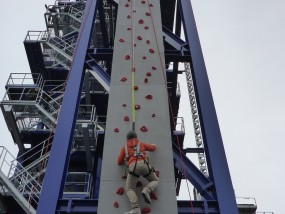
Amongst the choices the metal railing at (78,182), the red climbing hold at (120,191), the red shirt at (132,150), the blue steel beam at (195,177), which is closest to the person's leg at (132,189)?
the red shirt at (132,150)

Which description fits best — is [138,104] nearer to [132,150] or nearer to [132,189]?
[132,150]

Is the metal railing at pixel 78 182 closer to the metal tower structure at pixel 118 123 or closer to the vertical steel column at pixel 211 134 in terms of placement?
the metal tower structure at pixel 118 123

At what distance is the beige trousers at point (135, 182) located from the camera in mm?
7992

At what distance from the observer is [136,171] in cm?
801

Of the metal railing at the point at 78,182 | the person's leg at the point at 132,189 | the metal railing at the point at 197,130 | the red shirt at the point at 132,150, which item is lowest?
the person's leg at the point at 132,189

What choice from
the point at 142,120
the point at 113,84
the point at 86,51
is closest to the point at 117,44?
the point at 86,51

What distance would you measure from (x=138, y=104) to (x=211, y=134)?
198cm

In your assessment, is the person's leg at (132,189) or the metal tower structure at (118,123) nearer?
the person's leg at (132,189)

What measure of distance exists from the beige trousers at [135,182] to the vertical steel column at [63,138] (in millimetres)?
1779

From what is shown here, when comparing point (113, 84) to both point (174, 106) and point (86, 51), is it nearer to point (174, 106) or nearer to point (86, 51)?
point (86, 51)

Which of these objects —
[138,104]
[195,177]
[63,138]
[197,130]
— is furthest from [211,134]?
[197,130]

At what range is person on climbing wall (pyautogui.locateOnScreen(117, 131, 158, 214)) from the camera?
26.1ft

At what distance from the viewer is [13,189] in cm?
A: 1462

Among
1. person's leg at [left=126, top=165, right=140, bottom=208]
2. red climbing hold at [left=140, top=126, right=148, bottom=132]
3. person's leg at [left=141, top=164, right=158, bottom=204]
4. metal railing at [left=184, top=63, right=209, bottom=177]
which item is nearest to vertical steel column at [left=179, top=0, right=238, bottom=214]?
red climbing hold at [left=140, top=126, right=148, bottom=132]
